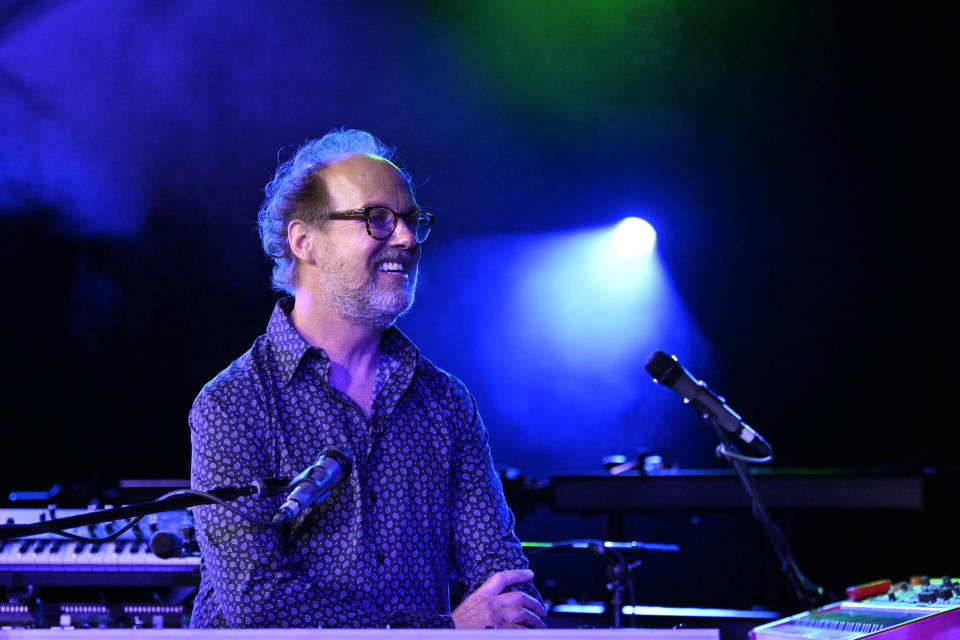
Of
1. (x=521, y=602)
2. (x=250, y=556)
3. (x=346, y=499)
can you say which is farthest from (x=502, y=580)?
(x=250, y=556)

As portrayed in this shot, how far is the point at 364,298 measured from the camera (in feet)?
8.70

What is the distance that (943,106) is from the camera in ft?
24.3

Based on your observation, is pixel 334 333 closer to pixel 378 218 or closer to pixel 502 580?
pixel 378 218

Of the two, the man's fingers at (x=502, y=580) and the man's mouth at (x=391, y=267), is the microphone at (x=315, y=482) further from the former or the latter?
the man's mouth at (x=391, y=267)

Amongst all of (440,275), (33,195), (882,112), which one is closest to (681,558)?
(440,275)

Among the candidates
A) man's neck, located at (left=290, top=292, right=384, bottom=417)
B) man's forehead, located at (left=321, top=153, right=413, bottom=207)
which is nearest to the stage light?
man's forehead, located at (left=321, top=153, right=413, bottom=207)

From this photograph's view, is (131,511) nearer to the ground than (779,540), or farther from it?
farther from it

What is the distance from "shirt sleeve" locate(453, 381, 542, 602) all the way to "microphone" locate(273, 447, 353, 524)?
87 centimetres

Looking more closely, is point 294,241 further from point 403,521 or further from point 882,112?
point 882,112

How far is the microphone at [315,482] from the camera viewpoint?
5.30 ft

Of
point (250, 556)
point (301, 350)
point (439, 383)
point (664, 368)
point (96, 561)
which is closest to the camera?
point (250, 556)

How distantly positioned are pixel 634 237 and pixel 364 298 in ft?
18.1

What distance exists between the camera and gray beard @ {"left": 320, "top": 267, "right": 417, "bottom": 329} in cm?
265

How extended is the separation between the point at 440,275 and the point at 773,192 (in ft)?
8.89
